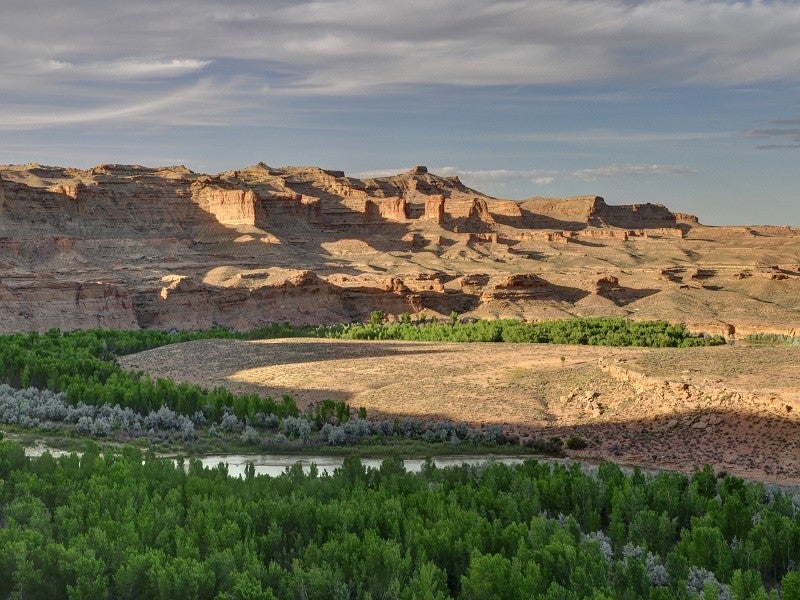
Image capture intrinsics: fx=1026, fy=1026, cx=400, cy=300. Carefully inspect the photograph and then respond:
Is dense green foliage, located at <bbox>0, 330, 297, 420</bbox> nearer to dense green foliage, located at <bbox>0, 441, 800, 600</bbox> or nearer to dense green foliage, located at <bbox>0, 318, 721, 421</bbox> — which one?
dense green foliage, located at <bbox>0, 318, 721, 421</bbox>

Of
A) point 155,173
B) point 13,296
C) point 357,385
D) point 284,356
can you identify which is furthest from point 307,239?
point 357,385

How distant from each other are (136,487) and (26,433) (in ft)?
31.1

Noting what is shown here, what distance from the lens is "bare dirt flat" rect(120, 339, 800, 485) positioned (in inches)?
813

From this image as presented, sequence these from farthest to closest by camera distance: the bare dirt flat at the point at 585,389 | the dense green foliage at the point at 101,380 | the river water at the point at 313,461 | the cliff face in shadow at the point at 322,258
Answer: the cliff face in shadow at the point at 322,258
the dense green foliage at the point at 101,380
the bare dirt flat at the point at 585,389
the river water at the point at 313,461

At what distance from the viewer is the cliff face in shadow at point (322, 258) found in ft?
188

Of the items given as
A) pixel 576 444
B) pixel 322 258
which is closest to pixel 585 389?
pixel 576 444

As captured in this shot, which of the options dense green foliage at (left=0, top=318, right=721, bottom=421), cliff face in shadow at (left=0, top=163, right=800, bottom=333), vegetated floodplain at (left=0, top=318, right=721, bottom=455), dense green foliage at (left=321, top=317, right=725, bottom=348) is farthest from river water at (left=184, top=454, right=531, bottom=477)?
cliff face in shadow at (left=0, top=163, right=800, bottom=333)

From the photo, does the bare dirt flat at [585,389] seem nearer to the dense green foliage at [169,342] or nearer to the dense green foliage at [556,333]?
the dense green foliage at [169,342]

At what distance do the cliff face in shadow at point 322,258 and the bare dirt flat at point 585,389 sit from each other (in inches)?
688

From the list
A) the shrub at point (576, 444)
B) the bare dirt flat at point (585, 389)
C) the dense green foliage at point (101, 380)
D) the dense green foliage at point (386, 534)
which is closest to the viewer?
the dense green foliage at point (386, 534)

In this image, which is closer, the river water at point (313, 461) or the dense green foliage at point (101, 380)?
the river water at point (313, 461)

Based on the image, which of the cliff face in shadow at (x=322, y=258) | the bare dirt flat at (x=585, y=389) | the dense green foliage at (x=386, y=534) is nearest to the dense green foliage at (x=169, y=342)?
the bare dirt flat at (x=585, y=389)

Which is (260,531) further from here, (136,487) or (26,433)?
(26,433)

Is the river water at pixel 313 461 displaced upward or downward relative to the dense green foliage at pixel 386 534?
downward
